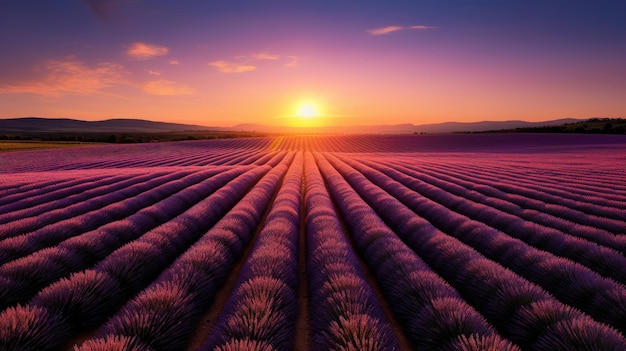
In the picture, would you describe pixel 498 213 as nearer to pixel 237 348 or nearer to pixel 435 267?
pixel 435 267

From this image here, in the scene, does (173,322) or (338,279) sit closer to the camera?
(173,322)

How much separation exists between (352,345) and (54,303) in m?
2.74

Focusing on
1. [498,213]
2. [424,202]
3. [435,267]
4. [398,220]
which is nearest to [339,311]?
[435,267]

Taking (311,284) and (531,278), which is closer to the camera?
(311,284)

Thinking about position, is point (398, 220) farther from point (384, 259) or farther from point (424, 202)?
point (384, 259)

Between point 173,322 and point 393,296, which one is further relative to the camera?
point 393,296

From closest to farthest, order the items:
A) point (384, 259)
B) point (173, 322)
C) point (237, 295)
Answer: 1. point (173, 322)
2. point (237, 295)
3. point (384, 259)

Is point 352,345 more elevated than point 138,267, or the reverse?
point 352,345

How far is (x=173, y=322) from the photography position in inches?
110

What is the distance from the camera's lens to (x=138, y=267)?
4.07 metres

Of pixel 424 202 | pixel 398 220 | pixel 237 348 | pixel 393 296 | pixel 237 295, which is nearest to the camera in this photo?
pixel 237 348

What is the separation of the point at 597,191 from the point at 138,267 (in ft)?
42.7

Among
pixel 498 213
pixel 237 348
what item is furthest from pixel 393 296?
pixel 498 213

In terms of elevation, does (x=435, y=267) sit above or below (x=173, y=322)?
below
